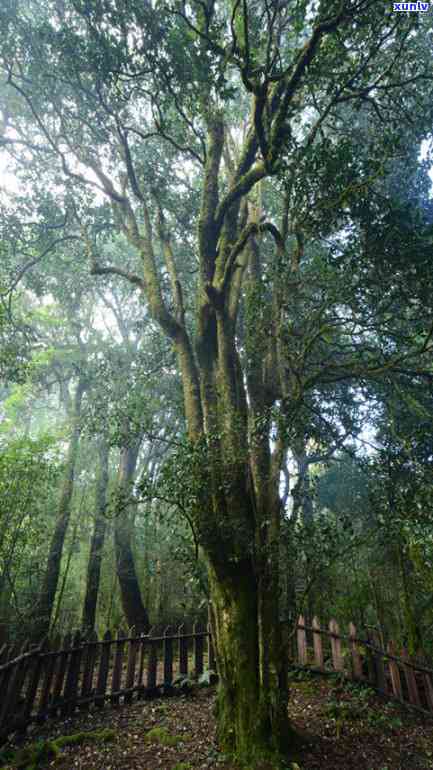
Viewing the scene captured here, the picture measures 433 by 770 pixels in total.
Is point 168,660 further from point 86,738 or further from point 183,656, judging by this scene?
point 86,738

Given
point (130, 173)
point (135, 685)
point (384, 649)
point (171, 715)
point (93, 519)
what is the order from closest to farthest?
point (171, 715), point (384, 649), point (135, 685), point (130, 173), point (93, 519)

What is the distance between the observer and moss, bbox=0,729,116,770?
4527 millimetres

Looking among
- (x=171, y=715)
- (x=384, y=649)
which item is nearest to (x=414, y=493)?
(x=384, y=649)

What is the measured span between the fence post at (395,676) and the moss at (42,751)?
398 cm

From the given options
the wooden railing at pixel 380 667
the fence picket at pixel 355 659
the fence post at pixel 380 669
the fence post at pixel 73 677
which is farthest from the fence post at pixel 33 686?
the fence post at pixel 380 669

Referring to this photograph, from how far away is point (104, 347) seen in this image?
14688 millimetres

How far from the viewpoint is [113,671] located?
6.69 meters

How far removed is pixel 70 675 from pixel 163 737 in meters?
1.77

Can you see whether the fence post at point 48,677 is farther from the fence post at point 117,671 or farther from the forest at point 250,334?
the fence post at point 117,671

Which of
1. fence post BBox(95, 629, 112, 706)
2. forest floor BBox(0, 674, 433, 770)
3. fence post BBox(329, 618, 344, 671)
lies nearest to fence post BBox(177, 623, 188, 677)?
forest floor BBox(0, 674, 433, 770)

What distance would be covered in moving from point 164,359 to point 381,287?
6.47 metres

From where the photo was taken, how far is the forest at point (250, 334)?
16.1 ft

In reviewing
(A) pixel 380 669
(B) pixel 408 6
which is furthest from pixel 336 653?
(B) pixel 408 6

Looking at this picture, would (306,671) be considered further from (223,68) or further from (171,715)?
(223,68)
